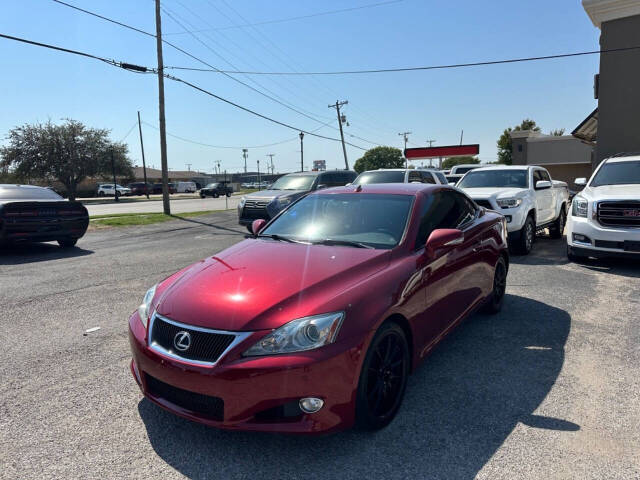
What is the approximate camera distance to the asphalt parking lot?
250 centimetres

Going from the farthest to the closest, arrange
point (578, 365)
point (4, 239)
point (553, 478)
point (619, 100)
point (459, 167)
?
1. point (459, 167)
2. point (619, 100)
3. point (4, 239)
4. point (578, 365)
5. point (553, 478)

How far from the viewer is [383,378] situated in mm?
2852

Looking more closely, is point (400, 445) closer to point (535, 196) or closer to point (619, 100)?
point (535, 196)

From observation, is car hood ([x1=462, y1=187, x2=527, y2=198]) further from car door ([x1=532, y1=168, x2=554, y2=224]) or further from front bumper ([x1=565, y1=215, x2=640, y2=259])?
front bumper ([x1=565, y1=215, x2=640, y2=259])

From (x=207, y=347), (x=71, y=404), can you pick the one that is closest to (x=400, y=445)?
(x=207, y=347)

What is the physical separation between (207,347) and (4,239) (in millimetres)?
8831

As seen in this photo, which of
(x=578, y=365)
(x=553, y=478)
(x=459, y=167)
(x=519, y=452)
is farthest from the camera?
(x=459, y=167)

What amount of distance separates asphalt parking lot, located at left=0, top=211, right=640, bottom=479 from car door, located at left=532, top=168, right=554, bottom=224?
4.06m

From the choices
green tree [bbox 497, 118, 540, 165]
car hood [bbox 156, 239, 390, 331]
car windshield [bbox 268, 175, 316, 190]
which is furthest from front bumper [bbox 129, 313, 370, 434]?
green tree [bbox 497, 118, 540, 165]

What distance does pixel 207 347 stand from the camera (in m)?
2.50

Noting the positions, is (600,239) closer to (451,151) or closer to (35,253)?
(35,253)

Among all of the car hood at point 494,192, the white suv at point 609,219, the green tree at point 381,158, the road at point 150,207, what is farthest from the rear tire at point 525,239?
the green tree at point 381,158

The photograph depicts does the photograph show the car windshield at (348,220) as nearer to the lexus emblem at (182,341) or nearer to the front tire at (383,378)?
the front tire at (383,378)

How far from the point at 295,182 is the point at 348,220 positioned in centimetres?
1064
